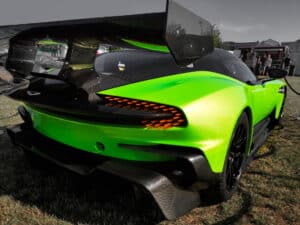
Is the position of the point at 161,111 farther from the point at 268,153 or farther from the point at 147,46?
the point at 268,153

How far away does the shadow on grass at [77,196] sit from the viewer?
1.97m

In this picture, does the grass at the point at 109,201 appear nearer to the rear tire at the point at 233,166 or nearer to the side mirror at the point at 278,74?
the rear tire at the point at 233,166

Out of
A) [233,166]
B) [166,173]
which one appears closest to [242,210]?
[233,166]

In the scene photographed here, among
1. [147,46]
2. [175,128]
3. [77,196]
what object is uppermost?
[147,46]

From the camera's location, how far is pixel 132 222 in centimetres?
194

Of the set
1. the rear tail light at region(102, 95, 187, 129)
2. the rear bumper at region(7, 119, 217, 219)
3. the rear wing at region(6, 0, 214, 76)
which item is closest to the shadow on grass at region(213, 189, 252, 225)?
the rear bumper at region(7, 119, 217, 219)

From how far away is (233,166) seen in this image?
7.69 ft

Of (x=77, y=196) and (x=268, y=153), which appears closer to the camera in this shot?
(x=77, y=196)

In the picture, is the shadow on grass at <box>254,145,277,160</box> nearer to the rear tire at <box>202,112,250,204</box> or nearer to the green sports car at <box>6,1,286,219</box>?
the rear tire at <box>202,112,250,204</box>

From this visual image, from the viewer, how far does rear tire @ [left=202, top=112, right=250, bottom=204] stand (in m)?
1.97

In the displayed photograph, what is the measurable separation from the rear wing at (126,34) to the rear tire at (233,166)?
67 cm

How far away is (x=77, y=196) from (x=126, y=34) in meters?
1.30

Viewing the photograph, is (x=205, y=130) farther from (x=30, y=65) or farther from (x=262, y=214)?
(x=30, y=65)

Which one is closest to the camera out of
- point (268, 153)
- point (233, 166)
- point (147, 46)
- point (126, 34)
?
point (126, 34)
